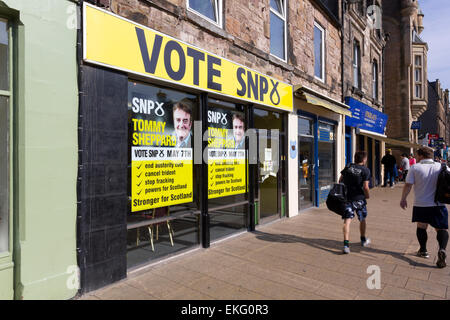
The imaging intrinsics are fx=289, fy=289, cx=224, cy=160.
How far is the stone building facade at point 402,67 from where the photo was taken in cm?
2277

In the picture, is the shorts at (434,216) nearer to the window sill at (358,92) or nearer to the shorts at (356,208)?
the shorts at (356,208)

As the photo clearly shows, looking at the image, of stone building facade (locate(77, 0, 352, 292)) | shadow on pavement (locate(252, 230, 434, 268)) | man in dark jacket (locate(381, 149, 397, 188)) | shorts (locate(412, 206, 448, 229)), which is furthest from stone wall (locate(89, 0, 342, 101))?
man in dark jacket (locate(381, 149, 397, 188))

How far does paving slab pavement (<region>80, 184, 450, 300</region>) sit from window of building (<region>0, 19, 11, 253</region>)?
122 centimetres

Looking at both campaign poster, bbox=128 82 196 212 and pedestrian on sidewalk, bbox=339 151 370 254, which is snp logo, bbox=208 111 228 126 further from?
pedestrian on sidewalk, bbox=339 151 370 254

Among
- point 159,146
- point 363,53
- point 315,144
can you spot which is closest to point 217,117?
point 159,146

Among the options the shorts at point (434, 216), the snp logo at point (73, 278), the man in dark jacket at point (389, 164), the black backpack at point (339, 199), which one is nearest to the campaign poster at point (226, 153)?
the black backpack at point (339, 199)

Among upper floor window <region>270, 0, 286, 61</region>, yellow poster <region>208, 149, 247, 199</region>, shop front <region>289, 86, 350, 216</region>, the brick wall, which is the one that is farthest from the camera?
the brick wall

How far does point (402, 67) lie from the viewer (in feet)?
76.0

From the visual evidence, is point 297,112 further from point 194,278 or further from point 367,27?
point 367,27

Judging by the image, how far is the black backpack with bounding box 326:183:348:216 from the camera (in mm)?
4949

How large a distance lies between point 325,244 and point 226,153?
99.2 inches

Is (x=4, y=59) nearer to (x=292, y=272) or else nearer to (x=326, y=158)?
(x=292, y=272)

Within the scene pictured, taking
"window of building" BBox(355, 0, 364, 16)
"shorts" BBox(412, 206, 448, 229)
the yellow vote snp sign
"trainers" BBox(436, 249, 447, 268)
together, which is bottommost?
"trainers" BBox(436, 249, 447, 268)

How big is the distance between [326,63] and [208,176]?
270 inches
